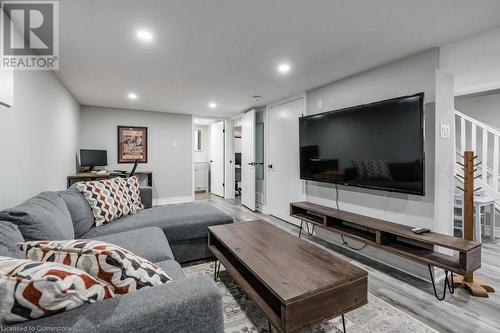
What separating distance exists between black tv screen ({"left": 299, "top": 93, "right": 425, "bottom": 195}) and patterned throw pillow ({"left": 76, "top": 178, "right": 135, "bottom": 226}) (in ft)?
7.62

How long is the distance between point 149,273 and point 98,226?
1611 mm

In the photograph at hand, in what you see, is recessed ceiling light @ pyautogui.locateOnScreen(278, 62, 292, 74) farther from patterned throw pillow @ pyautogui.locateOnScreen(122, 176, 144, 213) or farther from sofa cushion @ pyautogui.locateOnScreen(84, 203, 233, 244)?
patterned throw pillow @ pyautogui.locateOnScreen(122, 176, 144, 213)

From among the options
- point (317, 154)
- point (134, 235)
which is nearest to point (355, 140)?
point (317, 154)

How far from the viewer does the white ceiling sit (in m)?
1.56

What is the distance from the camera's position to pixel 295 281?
1.24 metres

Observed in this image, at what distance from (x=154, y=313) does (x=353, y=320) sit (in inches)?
56.2

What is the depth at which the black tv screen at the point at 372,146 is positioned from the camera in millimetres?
2033

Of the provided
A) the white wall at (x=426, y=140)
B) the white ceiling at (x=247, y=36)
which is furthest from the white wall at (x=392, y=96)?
the white ceiling at (x=247, y=36)

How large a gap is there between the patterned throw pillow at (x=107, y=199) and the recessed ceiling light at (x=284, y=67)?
223cm

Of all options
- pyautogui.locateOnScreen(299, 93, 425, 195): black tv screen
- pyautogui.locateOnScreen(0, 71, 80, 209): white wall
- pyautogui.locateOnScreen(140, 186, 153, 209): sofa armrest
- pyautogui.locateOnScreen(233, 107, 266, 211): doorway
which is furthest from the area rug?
pyautogui.locateOnScreen(233, 107, 266, 211): doorway

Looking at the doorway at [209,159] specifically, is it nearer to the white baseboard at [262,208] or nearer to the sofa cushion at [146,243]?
the white baseboard at [262,208]

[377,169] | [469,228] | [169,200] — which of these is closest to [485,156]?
[469,228]

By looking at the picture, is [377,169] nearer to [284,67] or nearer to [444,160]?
[444,160]

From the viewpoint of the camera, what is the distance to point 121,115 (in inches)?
192
